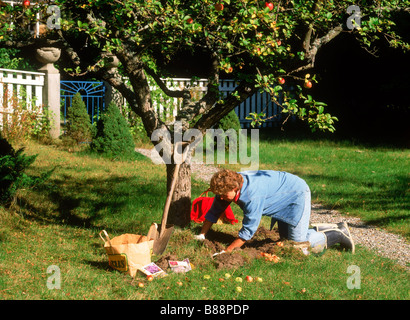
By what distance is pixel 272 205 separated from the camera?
16.9 ft

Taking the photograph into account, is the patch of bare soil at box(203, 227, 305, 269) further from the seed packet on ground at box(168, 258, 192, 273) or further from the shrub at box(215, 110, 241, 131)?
the shrub at box(215, 110, 241, 131)

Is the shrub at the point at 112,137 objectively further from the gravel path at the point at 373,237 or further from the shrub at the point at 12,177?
the gravel path at the point at 373,237

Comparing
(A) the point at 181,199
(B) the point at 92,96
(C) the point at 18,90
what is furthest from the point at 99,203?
(B) the point at 92,96

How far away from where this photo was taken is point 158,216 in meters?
6.41

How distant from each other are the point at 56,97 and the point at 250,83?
707 centimetres

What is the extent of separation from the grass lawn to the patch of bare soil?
0.20 feet

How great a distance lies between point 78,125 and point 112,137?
1.35 m

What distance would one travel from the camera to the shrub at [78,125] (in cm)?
1054

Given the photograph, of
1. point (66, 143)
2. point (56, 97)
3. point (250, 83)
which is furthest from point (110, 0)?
point (56, 97)

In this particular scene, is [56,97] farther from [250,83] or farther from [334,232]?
[334,232]

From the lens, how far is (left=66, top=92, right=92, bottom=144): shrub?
10.5m

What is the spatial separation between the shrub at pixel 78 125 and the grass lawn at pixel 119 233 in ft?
5.20

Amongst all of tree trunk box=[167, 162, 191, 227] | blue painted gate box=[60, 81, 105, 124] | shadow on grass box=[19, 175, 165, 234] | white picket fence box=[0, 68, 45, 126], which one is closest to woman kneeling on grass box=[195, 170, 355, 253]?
tree trunk box=[167, 162, 191, 227]

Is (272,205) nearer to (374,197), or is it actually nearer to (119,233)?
(119,233)
